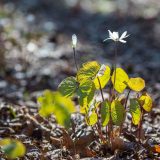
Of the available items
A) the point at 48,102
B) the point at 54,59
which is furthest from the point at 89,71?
the point at 54,59

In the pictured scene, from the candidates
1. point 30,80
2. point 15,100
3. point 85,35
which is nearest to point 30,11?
point 85,35

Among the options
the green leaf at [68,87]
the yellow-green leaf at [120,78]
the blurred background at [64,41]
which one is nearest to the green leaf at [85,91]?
the green leaf at [68,87]

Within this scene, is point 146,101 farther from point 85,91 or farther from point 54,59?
point 54,59

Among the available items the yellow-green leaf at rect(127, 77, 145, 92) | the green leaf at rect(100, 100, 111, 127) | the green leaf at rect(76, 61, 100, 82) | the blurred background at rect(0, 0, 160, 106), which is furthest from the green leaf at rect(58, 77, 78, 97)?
the blurred background at rect(0, 0, 160, 106)

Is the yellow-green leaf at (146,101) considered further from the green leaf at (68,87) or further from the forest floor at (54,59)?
the green leaf at (68,87)

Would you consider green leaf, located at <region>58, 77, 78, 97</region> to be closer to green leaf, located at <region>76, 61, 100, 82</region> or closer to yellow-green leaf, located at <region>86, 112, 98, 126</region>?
green leaf, located at <region>76, 61, 100, 82</region>

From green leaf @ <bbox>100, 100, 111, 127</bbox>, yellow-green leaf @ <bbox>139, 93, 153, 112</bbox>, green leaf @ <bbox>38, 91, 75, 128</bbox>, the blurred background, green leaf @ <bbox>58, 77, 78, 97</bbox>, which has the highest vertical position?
the blurred background
